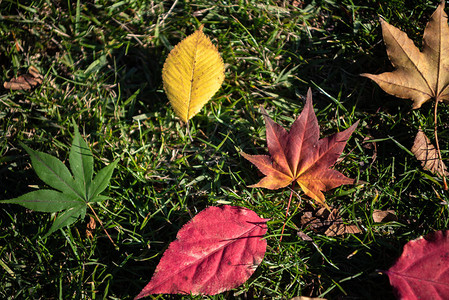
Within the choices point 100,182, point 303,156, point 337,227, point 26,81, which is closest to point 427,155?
point 337,227

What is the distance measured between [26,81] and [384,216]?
6.58 ft

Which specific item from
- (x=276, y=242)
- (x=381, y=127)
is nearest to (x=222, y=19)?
(x=381, y=127)

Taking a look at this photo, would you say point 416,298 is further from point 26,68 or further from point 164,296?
point 26,68

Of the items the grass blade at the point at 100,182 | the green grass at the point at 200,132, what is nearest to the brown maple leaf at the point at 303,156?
the green grass at the point at 200,132

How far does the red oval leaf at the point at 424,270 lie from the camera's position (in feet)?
4.56

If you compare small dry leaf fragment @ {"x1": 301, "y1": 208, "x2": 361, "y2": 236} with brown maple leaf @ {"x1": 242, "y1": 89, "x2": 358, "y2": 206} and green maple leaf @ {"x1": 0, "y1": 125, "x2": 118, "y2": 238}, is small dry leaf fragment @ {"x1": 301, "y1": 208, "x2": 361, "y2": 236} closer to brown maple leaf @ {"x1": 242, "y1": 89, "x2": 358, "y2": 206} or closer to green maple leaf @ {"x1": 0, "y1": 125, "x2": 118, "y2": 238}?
brown maple leaf @ {"x1": 242, "y1": 89, "x2": 358, "y2": 206}

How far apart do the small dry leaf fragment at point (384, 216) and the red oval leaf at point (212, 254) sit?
0.57 m

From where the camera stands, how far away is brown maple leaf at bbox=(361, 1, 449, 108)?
1628 millimetres

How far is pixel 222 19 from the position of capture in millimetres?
1938

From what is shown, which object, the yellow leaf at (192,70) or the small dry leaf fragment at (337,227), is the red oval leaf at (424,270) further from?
the yellow leaf at (192,70)

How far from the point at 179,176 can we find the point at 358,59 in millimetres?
1183

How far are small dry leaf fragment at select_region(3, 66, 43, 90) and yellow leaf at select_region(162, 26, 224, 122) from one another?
77 centimetres

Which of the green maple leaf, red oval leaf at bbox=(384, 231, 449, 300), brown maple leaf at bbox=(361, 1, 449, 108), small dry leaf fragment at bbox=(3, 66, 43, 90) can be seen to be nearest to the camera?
red oval leaf at bbox=(384, 231, 449, 300)

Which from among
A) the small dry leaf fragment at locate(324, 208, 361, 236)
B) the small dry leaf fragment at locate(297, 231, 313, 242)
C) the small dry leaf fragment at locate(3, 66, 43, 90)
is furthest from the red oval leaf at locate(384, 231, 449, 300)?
the small dry leaf fragment at locate(3, 66, 43, 90)
